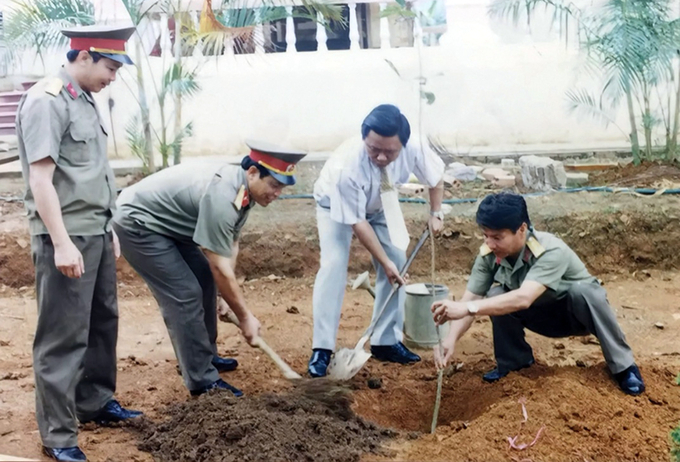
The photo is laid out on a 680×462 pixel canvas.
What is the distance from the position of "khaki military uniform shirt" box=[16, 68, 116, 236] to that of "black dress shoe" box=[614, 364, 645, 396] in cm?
220

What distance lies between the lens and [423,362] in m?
3.81

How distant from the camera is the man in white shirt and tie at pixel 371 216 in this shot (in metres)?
3.44

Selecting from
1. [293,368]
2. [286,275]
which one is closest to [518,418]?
[293,368]

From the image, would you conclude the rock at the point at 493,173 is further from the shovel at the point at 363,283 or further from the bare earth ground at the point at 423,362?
the shovel at the point at 363,283

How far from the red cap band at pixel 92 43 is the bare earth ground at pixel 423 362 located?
1.04 metres

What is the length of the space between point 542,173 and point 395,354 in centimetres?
116

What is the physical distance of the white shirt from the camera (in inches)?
138

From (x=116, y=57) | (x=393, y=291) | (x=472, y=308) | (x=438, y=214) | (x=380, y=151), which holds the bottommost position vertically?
(x=393, y=291)

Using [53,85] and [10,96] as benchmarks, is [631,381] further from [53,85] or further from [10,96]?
[10,96]

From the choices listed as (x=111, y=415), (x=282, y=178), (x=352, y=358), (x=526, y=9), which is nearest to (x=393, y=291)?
(x=352, y=358)

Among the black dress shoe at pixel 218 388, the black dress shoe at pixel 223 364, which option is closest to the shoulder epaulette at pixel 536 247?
the black dress shoe at pixel 218 388

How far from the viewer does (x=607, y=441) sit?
2748 mm

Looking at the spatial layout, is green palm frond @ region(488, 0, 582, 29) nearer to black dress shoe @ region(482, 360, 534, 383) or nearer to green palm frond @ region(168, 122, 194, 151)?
green palm frond @ region(168, 122, 194, 151)

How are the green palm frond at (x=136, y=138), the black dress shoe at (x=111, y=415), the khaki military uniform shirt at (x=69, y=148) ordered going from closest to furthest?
the khaki military uniform shirt at (x=69, y=148)
the black dress shoe at (x=111, y=415)
the green palm frond at (x=136, y=138)
